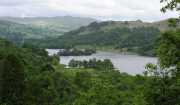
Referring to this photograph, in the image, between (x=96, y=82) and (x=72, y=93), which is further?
(x=72, y=93)

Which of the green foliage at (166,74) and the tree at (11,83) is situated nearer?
the green foliage at (166,74)

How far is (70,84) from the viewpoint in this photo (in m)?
112

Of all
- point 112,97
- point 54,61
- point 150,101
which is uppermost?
point 150,101

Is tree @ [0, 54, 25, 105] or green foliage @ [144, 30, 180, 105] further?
tree @ [0, 54, 25, 105]

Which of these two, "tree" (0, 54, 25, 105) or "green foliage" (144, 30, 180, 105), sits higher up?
"green foliage" (144, 30, 180, 105)

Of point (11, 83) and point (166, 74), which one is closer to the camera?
point (166, 74)

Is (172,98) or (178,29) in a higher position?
(178,29)

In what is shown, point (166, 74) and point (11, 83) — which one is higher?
point (166, 74)

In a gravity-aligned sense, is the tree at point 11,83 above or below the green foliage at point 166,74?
below

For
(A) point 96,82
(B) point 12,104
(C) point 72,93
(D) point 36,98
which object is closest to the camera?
(A) point 96,82

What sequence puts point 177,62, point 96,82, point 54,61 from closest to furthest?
point 177,62
point 96,82
point 54,61

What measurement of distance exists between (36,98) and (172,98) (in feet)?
170

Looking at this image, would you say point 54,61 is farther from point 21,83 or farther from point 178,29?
point 178,29

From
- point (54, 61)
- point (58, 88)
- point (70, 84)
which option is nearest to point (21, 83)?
point (58, 88)
